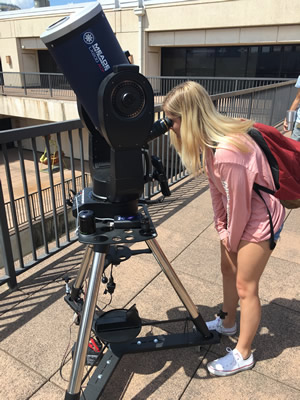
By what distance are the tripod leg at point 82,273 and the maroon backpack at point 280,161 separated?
987 mm

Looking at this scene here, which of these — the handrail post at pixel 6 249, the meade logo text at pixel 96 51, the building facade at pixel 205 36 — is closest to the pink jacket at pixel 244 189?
the meade logo text at pixel 96 51

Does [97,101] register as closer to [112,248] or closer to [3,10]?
[112,248]

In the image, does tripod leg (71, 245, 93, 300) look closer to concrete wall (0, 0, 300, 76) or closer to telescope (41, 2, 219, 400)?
telescope (41, 2, 219, 400)

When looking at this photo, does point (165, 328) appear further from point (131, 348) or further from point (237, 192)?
point (237, 192)

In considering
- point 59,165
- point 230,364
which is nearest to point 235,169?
point 230,364

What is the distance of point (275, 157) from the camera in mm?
1787

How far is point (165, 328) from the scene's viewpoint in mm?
2479

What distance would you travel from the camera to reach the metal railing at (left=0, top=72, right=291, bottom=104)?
13.7m

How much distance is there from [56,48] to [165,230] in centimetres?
277

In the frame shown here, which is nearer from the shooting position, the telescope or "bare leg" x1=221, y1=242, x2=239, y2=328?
the telescope

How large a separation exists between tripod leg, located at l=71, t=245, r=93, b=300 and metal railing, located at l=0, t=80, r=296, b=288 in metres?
0.40

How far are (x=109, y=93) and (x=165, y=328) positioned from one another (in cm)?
174

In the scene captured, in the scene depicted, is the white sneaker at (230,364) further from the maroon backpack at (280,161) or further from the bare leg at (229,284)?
the maroon backpack at (280,161)

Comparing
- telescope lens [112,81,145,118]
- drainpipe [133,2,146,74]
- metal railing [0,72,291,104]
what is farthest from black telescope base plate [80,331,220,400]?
drainpipe [133,2,146,74]
